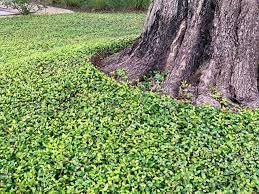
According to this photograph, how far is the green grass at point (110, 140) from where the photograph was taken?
257cm

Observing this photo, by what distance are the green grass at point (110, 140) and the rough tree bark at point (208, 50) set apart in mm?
244

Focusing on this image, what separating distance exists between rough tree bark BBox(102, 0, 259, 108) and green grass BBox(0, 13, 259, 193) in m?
0.24

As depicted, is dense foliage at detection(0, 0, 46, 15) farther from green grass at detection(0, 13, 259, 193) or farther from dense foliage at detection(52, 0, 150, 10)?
green grass at detection(0, 13, 259, 193)

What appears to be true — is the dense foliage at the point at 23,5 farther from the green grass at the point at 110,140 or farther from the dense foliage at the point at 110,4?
the green grass at the point at 110,140

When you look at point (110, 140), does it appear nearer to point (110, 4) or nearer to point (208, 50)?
point (208, 50)

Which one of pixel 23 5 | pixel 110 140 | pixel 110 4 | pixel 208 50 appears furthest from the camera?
pixel 110 4

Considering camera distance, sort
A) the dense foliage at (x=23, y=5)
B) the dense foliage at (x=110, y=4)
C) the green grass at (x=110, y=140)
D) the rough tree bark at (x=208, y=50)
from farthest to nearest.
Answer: the dense foliage at (x=110, y=4) → the dense foliage at (x=23, y=5) → the rough tree bark at (x=208, y=50) → the green grass at (x=110, y=140)

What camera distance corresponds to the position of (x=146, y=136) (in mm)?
2900

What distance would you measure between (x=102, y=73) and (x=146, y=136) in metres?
0.95

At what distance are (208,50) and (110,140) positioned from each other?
1154mm

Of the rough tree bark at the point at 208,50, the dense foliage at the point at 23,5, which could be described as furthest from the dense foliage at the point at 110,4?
the rough tree bark at the point at 208,50

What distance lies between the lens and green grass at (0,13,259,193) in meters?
2.57

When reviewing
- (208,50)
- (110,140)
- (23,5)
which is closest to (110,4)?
(23,5)

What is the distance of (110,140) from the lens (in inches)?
113
